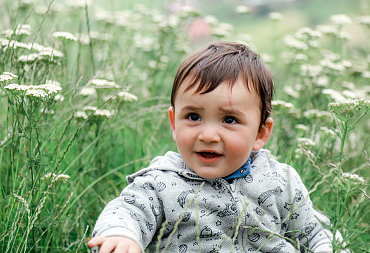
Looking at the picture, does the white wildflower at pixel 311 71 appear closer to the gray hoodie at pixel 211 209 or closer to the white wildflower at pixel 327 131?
the white wildflower at pixel 327 131

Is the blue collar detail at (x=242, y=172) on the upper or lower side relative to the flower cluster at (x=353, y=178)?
lower

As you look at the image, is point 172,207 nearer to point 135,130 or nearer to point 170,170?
point 170,170

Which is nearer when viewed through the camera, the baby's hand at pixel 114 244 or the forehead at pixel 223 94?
the baby's hand at pixel 114 244

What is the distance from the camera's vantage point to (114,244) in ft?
4.99

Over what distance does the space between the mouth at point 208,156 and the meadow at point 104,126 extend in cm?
34

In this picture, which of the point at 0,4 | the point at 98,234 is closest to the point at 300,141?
the point at 98,234

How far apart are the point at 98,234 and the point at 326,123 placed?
5.53 ft

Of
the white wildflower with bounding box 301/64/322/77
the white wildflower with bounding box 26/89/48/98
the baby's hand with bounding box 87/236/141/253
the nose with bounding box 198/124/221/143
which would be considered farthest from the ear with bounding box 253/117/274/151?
the white wildflower with bounding box 301/64/322/77

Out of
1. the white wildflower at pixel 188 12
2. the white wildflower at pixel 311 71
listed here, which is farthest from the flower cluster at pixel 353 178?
the white wildflower at pixel 188 12

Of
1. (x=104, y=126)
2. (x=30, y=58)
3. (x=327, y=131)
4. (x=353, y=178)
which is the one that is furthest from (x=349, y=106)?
(x=30, y=58)

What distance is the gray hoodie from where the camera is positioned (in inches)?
70.4

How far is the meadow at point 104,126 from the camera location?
1841mm

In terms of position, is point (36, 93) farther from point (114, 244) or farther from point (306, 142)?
point (306, 142)

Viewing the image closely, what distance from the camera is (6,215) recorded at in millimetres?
1978
